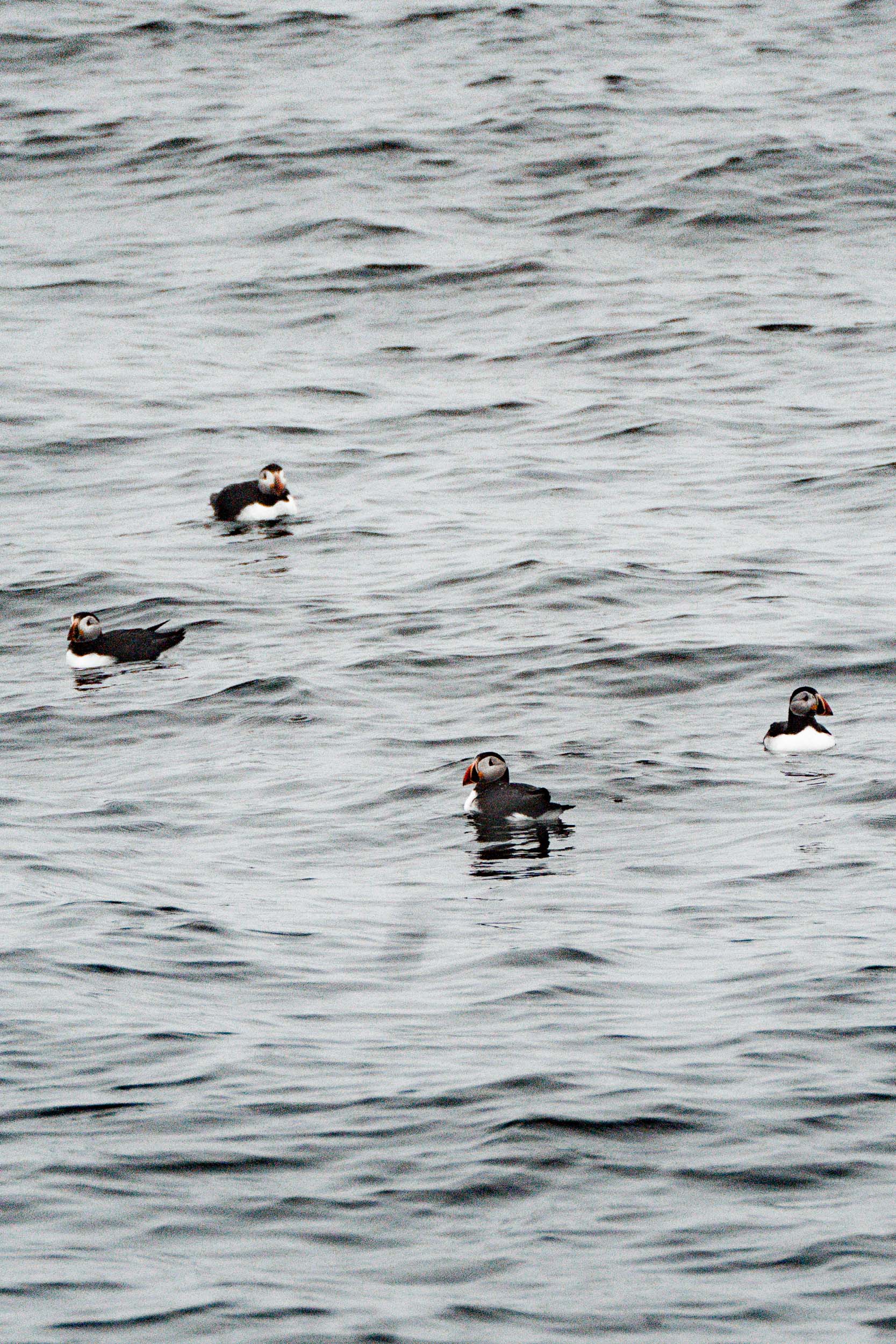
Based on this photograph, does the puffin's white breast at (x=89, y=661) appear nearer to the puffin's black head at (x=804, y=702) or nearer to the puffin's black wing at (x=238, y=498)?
the puffin's black wing at (x=238, y=498)

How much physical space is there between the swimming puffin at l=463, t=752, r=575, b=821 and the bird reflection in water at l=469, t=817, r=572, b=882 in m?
0.06

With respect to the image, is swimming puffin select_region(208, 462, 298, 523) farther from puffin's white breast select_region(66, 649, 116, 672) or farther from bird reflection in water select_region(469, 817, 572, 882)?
bird reflection in water select_region(469, 817, 572, 882)

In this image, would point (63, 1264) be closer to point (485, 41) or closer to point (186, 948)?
point (186, 948)

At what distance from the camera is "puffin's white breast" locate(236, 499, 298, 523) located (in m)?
21.1

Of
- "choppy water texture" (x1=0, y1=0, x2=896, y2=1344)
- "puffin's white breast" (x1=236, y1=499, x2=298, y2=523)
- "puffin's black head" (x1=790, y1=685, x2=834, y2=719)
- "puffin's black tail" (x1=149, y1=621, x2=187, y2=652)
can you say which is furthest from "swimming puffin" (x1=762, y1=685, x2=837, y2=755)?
"puffin's white breast" (x1=236, y1=499, x2=298, y2=523)

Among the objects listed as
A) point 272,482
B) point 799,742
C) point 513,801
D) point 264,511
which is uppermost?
point 272,482

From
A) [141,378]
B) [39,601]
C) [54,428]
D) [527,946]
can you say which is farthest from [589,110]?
[527,946]

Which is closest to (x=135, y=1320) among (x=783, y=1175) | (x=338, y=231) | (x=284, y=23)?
(x=783, y=1175)

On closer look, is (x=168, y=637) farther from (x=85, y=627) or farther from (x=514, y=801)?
(x=514, y=801)

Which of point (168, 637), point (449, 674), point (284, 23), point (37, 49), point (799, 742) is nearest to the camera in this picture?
point (799, 742)

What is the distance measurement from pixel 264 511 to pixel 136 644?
13.3 ft

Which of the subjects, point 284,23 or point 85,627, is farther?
point 284,23

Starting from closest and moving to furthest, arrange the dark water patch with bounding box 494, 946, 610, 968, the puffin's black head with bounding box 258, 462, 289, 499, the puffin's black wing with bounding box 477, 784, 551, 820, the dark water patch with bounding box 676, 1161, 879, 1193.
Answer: the dark water patch with bounding box 676, 1161, 879, 1193
the dark water patch with bounding box 494, 946, 610, 968
the puffin's black wing with bounding box 477, 784, 551, 820
the puffin's black head with bounding box 258, 462, 289, 499

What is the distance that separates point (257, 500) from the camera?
21.2m
